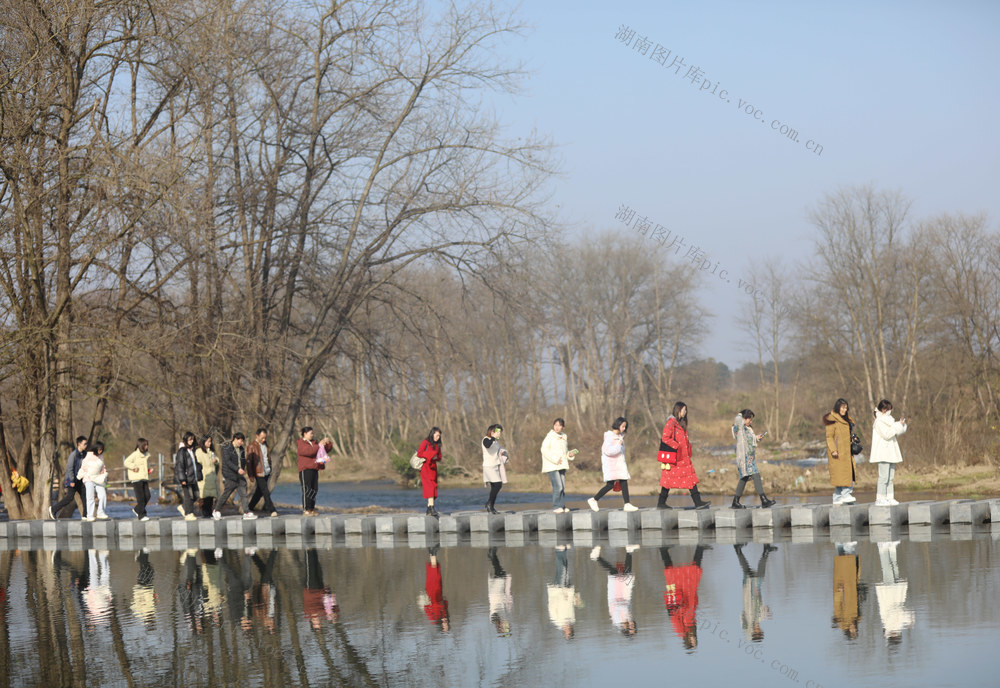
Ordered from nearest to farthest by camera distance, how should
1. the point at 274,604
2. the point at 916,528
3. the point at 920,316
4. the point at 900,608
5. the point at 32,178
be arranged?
the point at 900,608 < the point at 274,604 < the point at 916,528 < the point at 32,178 < the point at 920,316

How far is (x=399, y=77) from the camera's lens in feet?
101

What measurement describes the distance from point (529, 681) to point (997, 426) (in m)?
29.1

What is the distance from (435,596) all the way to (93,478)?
536 inches

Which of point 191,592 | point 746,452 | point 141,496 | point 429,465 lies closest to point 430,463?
point 429,465

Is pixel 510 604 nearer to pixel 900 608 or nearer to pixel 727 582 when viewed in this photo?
pixel 727 582

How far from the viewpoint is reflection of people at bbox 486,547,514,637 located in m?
10.5

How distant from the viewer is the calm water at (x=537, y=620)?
8.47 meters

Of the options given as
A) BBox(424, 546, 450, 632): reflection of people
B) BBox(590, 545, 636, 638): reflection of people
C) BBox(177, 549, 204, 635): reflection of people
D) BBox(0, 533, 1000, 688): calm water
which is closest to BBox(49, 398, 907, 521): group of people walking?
BBox(0, 533, 1000, 688): calm water

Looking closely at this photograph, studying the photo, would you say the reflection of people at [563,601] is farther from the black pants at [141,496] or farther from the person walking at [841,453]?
the black pants at [141,496]

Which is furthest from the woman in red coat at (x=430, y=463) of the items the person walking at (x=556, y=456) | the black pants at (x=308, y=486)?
the black pants at (x=308, y=486)

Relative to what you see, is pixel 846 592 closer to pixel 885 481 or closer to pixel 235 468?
Result: pixel 885 481

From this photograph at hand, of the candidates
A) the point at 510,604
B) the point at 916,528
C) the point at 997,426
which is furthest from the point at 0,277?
the point at 997,426

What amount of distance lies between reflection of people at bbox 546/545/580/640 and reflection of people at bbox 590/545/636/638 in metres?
0.38

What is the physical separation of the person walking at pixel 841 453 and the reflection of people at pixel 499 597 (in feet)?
21.2
